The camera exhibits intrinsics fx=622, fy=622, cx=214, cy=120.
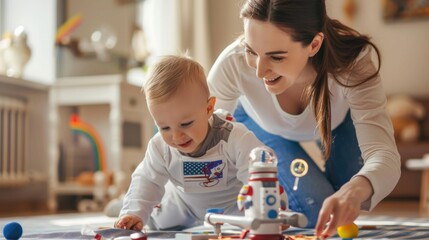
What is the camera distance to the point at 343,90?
51.6 inches

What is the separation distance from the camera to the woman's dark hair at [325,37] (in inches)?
43.7

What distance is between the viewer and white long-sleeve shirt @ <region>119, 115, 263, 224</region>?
1.22 metres

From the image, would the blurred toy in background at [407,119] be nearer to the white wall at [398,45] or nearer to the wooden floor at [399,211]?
the white wall at [398,45]

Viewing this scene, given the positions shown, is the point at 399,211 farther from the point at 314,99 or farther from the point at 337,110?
the point at 314,99

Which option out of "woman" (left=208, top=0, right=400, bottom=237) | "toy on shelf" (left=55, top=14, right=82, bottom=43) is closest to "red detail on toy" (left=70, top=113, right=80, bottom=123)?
"toy on shelf" (left=55, top=14, right=82, bottom=43)

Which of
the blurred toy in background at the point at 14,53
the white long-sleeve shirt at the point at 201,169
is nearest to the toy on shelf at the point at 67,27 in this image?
the blurred toy in background at the point at 14,53

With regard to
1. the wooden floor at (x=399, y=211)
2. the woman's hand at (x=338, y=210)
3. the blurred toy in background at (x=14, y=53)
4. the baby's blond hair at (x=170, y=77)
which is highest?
the blurred toy in background at (x=14, y=53)

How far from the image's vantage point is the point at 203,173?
4.08ft

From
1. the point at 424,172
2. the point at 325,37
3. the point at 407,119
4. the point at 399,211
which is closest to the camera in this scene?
the point at 325,37

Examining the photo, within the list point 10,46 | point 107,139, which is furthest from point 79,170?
point 10,46

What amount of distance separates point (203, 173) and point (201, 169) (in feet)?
0.03

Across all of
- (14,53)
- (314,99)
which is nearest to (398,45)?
(14,53)

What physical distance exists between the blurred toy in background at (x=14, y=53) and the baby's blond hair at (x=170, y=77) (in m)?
1.93

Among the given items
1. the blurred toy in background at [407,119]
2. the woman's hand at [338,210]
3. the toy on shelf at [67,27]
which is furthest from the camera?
the blurred toy in background at [407,119]
